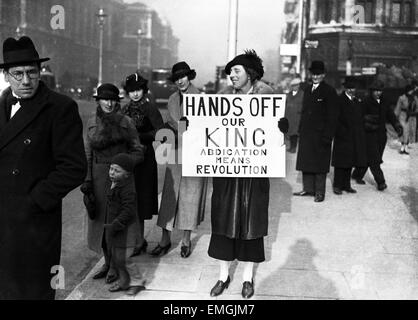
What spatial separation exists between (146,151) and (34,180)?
2.50 meters

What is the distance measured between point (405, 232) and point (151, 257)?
3147 millimetres

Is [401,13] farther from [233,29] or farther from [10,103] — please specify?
[10,103]

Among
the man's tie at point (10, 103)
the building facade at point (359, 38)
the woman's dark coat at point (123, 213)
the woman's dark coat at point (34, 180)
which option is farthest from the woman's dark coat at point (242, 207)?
the building facade at point (359, 38)

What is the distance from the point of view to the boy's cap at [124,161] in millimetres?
4637

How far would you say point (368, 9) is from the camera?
29.0 m

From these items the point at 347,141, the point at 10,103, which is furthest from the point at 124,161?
the point at 347,141

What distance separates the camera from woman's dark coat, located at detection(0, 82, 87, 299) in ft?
10.5

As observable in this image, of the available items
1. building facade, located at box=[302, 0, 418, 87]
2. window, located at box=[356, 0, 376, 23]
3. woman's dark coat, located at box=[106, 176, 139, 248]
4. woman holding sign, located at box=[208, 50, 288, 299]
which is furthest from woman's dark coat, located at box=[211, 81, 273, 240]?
window, located at box=[356, 0, 376, 23]

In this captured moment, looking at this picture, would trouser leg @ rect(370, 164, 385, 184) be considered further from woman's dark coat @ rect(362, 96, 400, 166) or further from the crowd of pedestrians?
the crowd of pedestrians

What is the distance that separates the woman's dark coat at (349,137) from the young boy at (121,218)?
17.3 ft

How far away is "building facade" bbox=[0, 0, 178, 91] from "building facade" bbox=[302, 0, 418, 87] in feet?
71.7

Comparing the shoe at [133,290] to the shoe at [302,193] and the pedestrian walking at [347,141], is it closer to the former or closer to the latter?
the shoe at [302,193]
